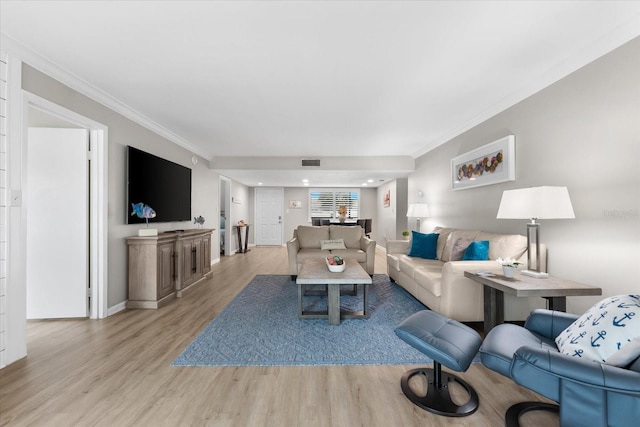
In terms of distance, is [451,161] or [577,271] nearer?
[577,271]

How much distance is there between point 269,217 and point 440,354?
335 inches

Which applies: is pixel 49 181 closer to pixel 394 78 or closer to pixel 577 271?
pixel 394 78

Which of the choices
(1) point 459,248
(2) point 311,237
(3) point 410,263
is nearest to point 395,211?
(2) point 311,237

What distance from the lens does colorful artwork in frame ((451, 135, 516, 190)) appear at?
308 centimetres

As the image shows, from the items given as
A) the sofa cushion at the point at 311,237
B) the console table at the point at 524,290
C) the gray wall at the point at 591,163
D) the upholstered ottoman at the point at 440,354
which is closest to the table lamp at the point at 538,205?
the console table at the point at 524,290

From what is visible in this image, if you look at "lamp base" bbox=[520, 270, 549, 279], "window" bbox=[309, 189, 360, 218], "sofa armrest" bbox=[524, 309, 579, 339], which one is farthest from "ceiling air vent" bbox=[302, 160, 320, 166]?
"sofa armrest" bbox=[524, 309, 579, 339]

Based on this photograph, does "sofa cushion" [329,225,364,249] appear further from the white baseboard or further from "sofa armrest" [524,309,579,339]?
"sofa armrest" [524,309,579,339]

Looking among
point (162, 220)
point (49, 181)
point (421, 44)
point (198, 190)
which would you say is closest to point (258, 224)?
point (198, 190)

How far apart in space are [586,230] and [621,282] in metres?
0.44

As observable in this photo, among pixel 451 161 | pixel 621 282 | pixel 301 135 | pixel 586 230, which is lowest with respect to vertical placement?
pixel 621 282

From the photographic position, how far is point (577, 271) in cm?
233

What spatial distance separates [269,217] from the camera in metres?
9.70

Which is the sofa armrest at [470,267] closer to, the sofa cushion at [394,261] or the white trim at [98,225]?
the sofa cushion at [394,261]

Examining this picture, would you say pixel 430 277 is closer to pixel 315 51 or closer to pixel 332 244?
pixel 332 244
